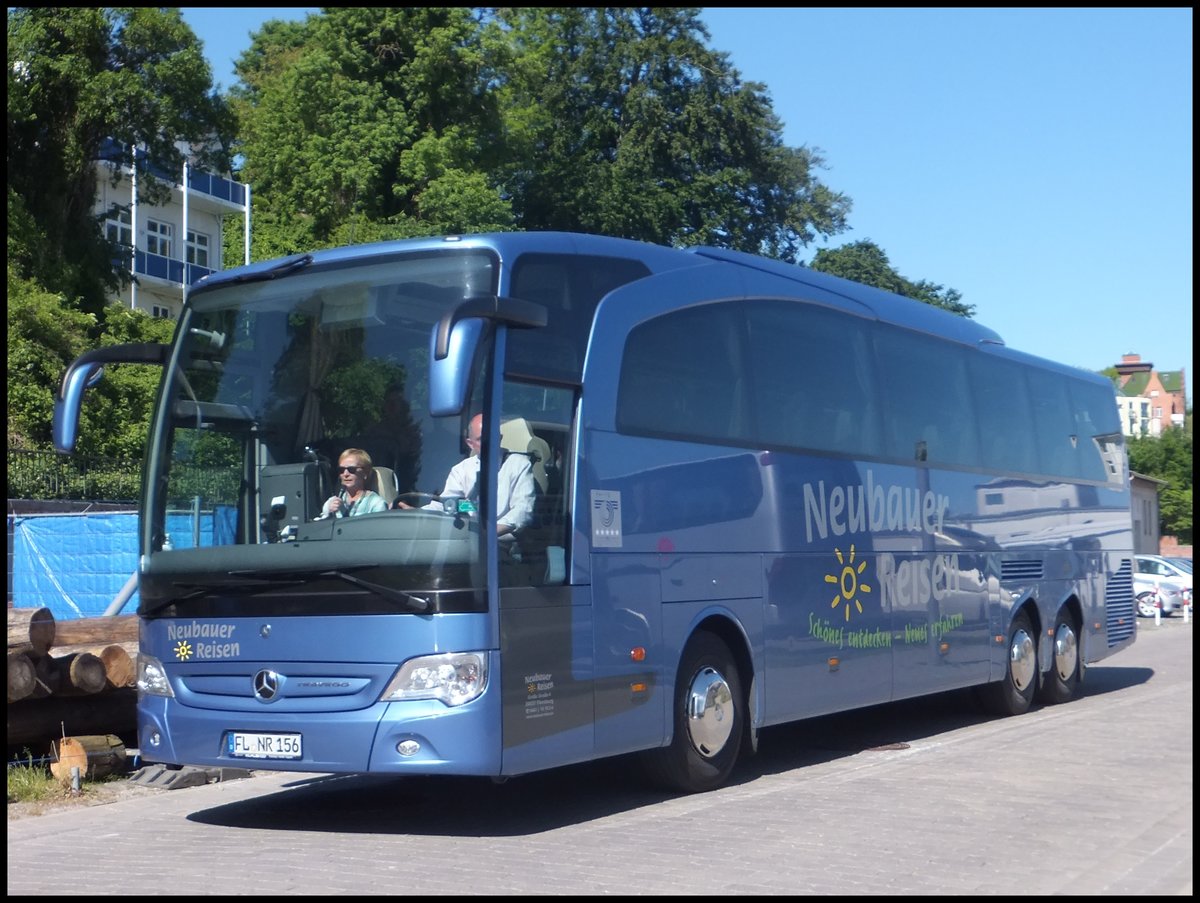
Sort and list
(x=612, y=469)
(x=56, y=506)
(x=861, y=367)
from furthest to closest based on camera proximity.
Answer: (x=56, y=506) → (x=861, y=367) → (x=612, y=469)

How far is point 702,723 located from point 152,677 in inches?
142

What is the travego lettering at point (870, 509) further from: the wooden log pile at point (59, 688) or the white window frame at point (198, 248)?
the white window frame at point (198, 248)

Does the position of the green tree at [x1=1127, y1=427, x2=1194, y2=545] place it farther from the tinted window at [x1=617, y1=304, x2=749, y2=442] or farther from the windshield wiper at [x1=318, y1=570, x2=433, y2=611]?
the windshield wiper at [x1=318, y1=570, x2=433, y2=611]

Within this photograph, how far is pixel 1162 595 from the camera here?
42406 millimetres

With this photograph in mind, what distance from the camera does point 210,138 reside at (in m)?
36.7

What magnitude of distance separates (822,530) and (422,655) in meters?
4.64

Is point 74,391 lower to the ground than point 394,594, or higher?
higher

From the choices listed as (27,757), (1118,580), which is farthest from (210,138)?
(27,757)

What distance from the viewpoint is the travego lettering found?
40.0 ft

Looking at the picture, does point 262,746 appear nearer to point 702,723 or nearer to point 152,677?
point 152,677

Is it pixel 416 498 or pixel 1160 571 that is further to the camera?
pixel 1160 571

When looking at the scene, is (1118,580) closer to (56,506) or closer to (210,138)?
(56,506)

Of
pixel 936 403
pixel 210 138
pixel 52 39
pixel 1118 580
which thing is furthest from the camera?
pixel 210 138

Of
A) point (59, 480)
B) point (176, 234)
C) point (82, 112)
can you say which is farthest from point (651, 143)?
point (59, 480)
